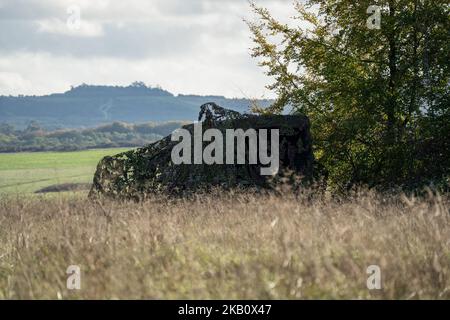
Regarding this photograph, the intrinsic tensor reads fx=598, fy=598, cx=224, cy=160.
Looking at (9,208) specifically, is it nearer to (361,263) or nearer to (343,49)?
(361,263)

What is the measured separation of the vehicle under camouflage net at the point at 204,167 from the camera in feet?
40.6

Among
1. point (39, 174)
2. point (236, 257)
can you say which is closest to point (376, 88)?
point (236, 257)

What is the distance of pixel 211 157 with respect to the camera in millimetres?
12484

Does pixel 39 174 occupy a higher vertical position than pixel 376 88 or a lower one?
higher

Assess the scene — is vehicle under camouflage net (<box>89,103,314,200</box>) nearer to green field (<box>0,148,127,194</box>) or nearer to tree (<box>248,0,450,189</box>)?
tree (<box>248,0,450,189</box>)

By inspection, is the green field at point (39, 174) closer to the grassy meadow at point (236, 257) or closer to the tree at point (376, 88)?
the tree at point (376, 88)

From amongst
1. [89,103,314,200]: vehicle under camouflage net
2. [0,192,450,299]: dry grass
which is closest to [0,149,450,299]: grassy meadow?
[0,192,450,299]: dry grass

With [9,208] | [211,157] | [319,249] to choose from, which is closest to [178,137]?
[211,157]

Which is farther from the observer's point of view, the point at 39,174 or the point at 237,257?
the point at 39,174

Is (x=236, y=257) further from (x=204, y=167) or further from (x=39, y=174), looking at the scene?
(x=39, y=174)

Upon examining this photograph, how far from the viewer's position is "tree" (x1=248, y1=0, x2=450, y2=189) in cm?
1464

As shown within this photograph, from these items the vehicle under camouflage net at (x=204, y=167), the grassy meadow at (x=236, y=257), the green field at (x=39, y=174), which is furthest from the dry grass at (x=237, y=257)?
the green field at (x=39, y=174)

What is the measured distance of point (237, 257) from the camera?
555cm

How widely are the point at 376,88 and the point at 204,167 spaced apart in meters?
5.85
